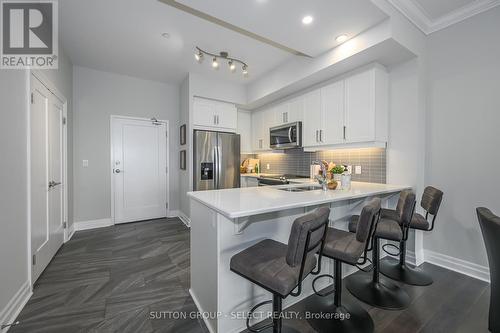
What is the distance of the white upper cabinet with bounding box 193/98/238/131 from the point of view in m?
4.12

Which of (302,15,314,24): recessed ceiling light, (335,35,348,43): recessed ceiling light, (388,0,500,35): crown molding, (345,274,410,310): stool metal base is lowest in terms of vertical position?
Result: (345,274,410,310): stool metal base

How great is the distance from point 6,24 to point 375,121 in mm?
3742

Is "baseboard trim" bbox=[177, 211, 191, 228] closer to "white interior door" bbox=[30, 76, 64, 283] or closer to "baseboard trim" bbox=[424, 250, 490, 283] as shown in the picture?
"white interior door" bbox=[30, 76, 64, 283]

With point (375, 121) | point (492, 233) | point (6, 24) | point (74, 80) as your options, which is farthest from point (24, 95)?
point (375, 121)

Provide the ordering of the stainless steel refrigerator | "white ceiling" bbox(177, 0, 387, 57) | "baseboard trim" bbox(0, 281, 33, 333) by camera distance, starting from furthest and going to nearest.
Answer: the stainless steel refrigerator → "white ceiling" bbox(177, 0, 387, 57) → "baseboard trim" bbox(0, 281, 33, 333)

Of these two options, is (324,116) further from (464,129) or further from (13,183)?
(13,183)

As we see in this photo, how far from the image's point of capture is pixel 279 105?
13.9 feet

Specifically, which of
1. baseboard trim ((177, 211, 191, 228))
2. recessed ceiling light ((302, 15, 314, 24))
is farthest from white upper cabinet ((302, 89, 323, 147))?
baseboard trim ((177, 211, 191, 228))

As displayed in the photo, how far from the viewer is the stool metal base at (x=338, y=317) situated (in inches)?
63.2

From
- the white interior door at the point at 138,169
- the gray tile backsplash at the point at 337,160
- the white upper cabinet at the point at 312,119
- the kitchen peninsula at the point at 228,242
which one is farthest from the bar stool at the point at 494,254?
the white interior door at the point at 138,169

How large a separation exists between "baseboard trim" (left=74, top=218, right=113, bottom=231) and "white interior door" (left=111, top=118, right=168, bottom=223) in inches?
5.2

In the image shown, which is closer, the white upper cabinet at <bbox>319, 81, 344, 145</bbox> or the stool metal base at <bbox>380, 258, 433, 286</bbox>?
the stool metal base at <bbox>380, 258, 433, 286</bbox>

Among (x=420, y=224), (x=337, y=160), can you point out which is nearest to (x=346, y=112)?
(x=337, y=160)

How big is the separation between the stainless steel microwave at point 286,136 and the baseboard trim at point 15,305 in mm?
3632
